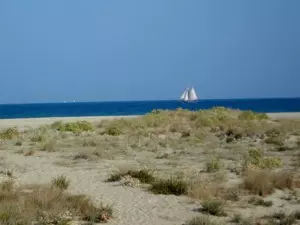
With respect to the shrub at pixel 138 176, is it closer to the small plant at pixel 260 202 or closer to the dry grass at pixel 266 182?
the dry grass at pixel 266 182

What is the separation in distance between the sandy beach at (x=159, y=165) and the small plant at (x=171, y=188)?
8.0 inches

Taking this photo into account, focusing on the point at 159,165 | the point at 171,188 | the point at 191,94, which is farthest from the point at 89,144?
the point at 191,94

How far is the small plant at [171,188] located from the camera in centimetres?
1252

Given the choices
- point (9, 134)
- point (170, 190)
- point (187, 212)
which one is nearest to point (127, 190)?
point (170, 190)

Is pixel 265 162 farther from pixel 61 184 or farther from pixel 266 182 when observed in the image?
pixel 61 184

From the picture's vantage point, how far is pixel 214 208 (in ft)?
34.0

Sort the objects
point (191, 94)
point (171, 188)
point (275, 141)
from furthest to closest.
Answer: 1. point (191, 94)
2. point (275, 141)
3. point (171, 188)

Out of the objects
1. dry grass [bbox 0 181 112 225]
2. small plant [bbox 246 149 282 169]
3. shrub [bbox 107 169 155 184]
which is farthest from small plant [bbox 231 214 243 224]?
small plant [bbox 246 149 282 169]

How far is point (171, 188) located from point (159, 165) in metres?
4.79

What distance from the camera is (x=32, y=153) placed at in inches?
815

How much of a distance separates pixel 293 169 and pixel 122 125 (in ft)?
60.5

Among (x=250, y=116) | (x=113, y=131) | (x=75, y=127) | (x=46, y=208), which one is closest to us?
(x=46, y=208)

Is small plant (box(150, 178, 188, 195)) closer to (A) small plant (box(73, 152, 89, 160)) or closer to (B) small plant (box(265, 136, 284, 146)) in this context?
(A) small plant (box(73, 152, 89, 160))

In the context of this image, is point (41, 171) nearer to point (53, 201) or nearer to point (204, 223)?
point (53, 201)
